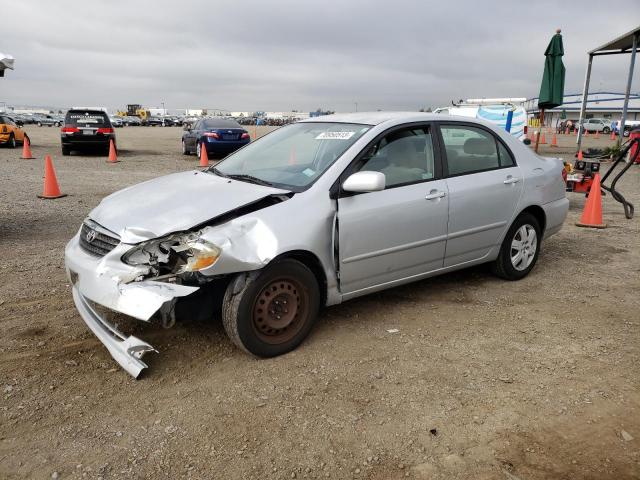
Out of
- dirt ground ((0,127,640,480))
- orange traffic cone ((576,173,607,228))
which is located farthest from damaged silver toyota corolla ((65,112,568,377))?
orange traffic cone ((576,173,607,228))

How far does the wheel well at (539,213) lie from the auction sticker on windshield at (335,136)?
200 cm

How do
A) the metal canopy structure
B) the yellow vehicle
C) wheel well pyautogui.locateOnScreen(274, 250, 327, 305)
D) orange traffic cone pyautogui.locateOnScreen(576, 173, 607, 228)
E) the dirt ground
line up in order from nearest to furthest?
the dirt ground < wheel well pyautogui.locateOnScreen(274, 250, 327, 305) < orange traffic cone pyautogui.locateOnScreen(576, 173, 607, 228) < the metal canopy structure < the yellow vehicle

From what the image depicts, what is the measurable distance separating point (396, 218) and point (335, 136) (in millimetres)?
834

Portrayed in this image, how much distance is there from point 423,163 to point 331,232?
1.16 metres

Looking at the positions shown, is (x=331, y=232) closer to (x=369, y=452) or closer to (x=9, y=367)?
(x=369, y=452)

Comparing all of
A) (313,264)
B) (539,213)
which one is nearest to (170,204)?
(313,264)

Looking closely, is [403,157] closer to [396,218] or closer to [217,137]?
[396,218]

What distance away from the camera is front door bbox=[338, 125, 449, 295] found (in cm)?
371

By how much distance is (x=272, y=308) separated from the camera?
343 centimetres

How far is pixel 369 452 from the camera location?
8.59ft

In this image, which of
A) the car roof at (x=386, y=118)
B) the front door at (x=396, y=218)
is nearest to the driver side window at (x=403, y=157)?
the front door at (x=396, y=218)

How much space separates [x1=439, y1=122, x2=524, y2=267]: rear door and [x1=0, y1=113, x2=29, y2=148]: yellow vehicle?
1950cm

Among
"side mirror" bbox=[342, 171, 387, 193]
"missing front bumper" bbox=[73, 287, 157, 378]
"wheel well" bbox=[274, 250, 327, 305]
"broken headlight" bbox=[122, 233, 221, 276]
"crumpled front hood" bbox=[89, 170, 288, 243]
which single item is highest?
"side mirror" bbox=[342, 171, 387, 193]

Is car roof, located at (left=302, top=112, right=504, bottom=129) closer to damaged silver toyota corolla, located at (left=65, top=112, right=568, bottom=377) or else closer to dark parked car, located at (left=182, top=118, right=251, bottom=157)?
damaged silver toyota corolla, located at (left=65, top=112, right=568, bottom=377)
